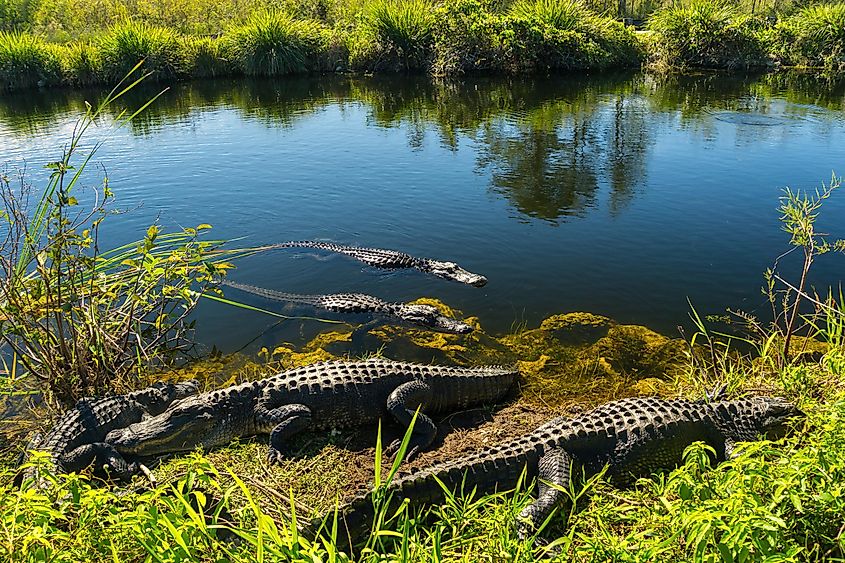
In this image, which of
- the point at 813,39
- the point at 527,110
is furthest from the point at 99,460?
the point at 813,39

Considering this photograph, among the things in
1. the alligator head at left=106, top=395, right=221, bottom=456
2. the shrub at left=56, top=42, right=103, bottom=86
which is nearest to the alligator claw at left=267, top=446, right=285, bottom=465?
the alligator head at left=106, top=395, right=221, bottom=456

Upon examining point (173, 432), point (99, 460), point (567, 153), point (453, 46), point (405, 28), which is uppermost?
point (405, 28)

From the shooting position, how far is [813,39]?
24219mm

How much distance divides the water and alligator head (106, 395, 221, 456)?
2.11 metres

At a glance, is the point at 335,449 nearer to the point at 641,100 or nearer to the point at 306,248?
the point at 306,248

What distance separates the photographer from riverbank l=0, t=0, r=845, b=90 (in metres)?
24.6

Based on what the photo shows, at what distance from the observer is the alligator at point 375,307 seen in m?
6.69

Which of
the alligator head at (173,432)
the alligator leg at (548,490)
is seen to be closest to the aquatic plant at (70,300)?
the alligator head at (173,432)

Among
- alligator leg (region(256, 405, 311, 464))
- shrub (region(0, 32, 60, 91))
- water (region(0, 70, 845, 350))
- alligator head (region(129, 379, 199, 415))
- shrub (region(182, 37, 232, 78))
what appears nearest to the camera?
alligator leg (region(256, 405, 311, 464))

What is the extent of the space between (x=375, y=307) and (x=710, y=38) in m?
24.7

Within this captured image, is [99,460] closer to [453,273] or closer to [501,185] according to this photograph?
[453,273]

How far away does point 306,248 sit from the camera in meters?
9.11

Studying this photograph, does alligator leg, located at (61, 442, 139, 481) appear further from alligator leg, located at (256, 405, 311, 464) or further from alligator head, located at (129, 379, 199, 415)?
alligator leg, located at (256, 405, 311, 464)

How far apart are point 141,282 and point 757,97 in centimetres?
2018
